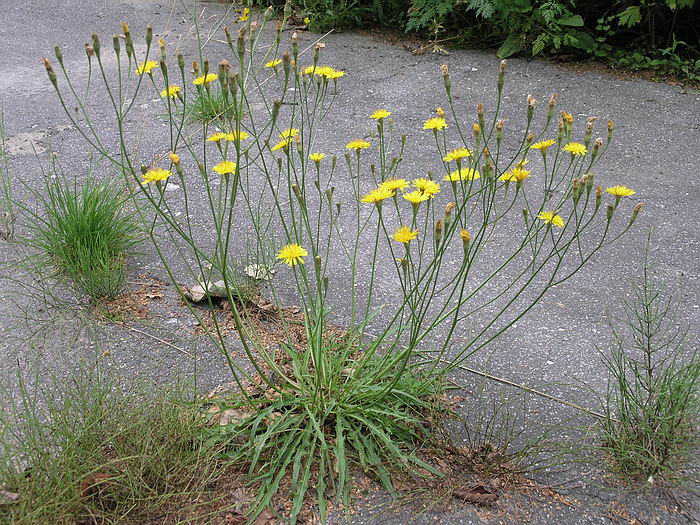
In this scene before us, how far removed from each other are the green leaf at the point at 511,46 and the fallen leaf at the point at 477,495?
419cm

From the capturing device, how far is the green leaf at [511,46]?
5.32 metres

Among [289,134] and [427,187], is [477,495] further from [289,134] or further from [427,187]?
[289,134]

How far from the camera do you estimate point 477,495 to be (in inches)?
72.2

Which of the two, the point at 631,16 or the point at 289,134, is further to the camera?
the point at 631,16

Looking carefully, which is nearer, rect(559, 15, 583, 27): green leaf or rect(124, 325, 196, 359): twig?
rect(124, 325, 196, 359): twig

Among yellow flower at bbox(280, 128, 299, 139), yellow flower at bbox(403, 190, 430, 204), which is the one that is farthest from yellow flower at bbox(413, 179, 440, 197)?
yellow flower at bbox(280, 128, 299, 139)

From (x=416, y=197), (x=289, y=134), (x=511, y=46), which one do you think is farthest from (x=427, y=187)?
(x=511, y=46)

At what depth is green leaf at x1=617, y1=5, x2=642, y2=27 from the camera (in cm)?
500

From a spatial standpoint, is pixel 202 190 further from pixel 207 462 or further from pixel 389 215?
pixel 207 462

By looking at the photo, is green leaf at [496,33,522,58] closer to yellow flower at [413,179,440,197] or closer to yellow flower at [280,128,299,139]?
yellow flower at [280,128,299,139]

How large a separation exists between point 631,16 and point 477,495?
4.32 m

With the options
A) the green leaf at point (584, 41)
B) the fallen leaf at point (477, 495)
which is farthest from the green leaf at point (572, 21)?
the fallen leaf at point (477, 495)

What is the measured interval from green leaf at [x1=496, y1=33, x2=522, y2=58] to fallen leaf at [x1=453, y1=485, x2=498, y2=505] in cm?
419

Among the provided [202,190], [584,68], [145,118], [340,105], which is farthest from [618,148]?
[145,118]
